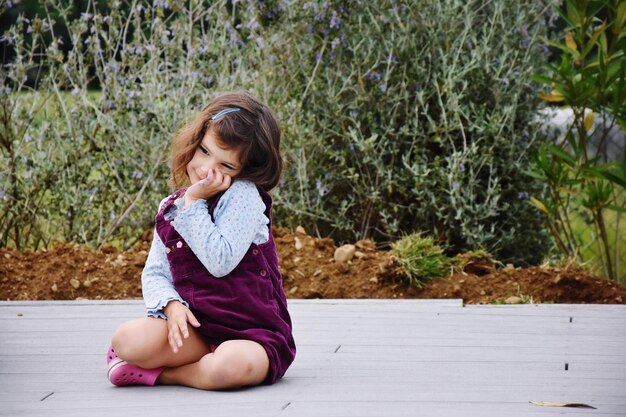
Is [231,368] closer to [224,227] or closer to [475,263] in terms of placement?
[224,227]

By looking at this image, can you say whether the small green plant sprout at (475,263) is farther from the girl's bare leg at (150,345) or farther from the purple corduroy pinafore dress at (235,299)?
the girl's bare leg at (150,345)

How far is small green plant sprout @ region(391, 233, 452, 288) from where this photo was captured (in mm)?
4410

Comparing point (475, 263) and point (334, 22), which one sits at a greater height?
point (334, 22)

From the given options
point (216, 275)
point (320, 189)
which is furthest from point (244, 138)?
point (320, 189)

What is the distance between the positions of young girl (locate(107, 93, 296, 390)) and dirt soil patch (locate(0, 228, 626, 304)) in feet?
5.37

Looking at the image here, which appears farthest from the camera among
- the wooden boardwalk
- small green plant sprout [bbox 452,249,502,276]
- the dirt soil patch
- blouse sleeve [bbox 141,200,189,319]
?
small green plant sprout [bbox 452,249,502,276]

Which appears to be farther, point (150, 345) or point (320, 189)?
point (320, 189)

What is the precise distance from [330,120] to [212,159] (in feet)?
9.04

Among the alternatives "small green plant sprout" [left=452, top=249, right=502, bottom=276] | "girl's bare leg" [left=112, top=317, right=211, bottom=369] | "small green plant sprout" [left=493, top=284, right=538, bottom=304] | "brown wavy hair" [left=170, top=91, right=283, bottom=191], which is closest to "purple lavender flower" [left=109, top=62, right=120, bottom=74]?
"small green plant sprout" [left=452, top=249, right=502, bottom=276]

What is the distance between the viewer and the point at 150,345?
2.65 m

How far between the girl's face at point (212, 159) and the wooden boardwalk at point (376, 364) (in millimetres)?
613

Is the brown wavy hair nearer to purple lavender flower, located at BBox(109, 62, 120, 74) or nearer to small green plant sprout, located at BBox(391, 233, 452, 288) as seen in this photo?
small green plant sprout, located at BBox(391, 233, 452, 288)

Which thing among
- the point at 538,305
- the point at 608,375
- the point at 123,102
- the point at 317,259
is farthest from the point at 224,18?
the point at 608,375

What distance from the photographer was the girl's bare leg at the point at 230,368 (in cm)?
258
